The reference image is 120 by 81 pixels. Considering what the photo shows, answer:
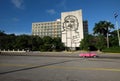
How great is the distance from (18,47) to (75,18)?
44.6m

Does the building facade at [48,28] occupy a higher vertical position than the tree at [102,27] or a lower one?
higher

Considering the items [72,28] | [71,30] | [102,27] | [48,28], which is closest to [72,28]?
[72,28]

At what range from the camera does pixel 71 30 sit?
94750mm

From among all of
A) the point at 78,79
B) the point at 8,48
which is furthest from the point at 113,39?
the point at 78,79

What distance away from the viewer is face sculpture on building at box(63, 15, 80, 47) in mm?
91688

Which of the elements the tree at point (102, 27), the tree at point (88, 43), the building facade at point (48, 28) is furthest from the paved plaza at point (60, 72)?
the building facade at point (48, 28)

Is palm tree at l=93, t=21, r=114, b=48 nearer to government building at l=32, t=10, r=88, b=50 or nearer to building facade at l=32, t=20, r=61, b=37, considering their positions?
government building at l=32, t=10, r=88, b=50

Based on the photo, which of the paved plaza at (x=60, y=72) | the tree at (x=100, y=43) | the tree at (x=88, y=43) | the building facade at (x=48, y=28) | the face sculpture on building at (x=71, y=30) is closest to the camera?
the paved plaza at (x=60, y=72)

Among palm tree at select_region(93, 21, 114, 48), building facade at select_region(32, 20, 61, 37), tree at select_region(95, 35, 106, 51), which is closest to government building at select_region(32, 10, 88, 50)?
palm tree at select_region(93, 21, 114, 48)

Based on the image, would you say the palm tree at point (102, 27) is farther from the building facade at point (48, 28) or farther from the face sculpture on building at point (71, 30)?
the building facade at point (48, 28)

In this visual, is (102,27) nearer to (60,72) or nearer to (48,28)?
(60,72)

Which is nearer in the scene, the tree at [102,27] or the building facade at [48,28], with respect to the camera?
the tree at [102,27]

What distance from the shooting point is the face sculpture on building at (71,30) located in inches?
3610

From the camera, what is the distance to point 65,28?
95.9 metres
